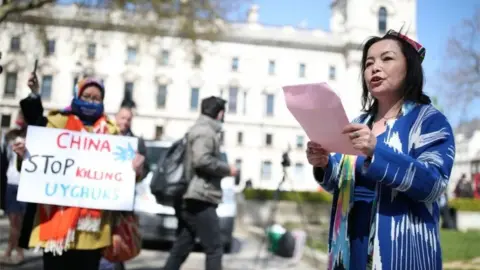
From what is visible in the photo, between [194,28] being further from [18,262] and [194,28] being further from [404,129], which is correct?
[404,129]

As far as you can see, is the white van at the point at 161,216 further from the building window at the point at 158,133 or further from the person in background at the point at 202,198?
the person in background at the point at 202,198

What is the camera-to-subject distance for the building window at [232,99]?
5238 centimetres

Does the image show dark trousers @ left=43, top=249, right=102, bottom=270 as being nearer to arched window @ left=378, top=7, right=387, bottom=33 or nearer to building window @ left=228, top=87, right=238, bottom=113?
building window @ left=228, top=87, right=238, bottom=113

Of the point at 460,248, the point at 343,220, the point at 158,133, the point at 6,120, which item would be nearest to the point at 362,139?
the point at 343,220

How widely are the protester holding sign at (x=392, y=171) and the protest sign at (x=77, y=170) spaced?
5.24 ft

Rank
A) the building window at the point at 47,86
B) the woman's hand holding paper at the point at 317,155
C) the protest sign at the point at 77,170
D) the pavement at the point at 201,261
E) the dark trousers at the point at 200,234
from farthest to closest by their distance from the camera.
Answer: the building window at the point at 47,86 → the pavement at the point at 201,261 → the dark trousers at the point at 200,234 → the protest sign at the point at 77,170 → the woman's hand holding paper at the point at 317,155

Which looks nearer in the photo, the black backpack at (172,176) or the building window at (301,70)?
the black backpack at (172,176)

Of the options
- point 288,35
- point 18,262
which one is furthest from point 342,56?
point 18,262

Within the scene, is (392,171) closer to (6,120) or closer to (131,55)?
(131,55)

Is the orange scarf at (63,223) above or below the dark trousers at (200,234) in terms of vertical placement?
above

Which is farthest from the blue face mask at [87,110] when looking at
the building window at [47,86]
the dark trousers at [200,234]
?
the building window at [47,86]

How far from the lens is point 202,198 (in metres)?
3.95

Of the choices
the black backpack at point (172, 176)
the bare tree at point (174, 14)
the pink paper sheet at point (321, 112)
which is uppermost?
the bare tree at point (174, 14)

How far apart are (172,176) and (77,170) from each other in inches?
45.4
